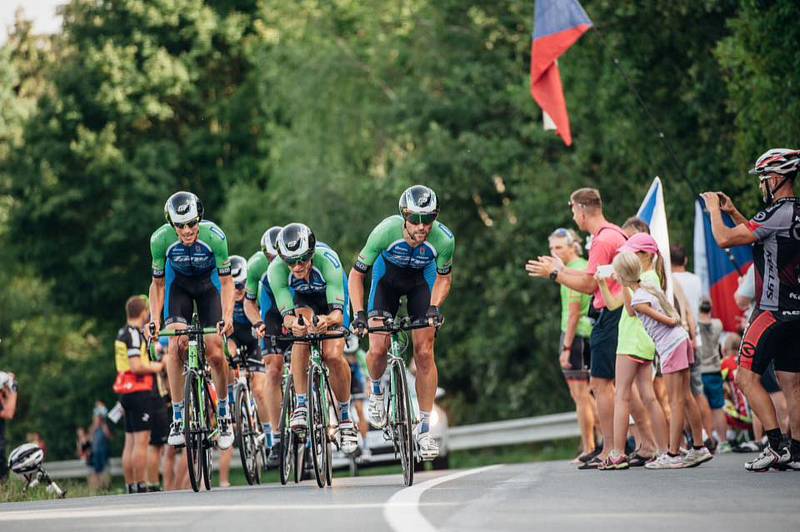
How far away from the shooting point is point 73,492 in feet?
57.0

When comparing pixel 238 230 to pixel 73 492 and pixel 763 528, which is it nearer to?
pixel 73 492

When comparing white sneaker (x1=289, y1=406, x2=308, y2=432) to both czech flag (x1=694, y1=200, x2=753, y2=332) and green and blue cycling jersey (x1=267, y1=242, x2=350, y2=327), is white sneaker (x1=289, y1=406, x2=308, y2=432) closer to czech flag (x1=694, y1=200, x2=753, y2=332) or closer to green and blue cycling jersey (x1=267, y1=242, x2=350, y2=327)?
green and blue cycling jersey (x1=267, y1=242, x2=350, y2=327)

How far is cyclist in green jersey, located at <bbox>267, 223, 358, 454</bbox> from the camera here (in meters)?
13.5

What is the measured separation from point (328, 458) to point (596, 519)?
4603mm

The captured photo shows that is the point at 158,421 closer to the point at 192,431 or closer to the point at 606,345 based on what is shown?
the point at 192,431

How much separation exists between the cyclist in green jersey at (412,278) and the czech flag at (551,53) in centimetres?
1060

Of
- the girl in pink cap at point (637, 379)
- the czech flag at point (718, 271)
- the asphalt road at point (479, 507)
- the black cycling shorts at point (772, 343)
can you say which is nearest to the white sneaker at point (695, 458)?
the girl in pink cap at point (637, 379)

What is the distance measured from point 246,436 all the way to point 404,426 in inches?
170

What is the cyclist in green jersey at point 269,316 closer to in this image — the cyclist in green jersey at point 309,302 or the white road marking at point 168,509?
the cyclist in green jersey at point 309,302

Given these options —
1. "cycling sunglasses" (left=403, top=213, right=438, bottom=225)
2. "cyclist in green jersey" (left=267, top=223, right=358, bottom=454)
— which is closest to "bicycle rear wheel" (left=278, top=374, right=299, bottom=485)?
"cyclist in green jersey" (left=267, top=223, right=358, bottom=454)

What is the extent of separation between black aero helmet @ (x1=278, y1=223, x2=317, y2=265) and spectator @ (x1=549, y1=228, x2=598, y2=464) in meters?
3.83

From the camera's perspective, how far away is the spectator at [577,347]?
646 inches

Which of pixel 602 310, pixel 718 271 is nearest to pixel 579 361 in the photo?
pixel 602 310

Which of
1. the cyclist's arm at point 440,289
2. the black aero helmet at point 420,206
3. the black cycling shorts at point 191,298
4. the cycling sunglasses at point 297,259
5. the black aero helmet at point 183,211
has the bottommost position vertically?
the cyclist's arm at point 440,289
